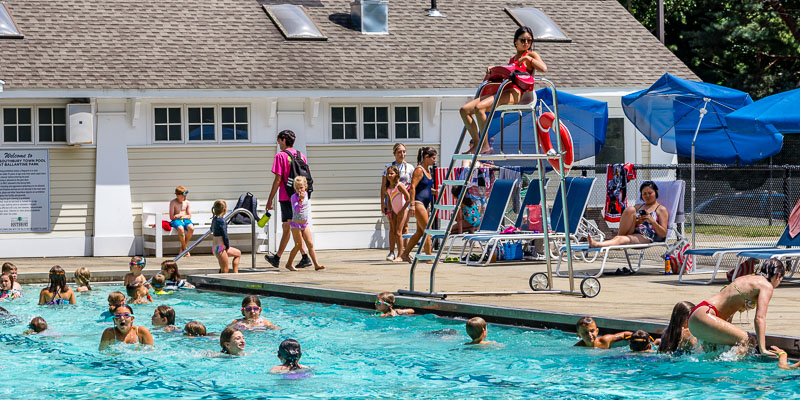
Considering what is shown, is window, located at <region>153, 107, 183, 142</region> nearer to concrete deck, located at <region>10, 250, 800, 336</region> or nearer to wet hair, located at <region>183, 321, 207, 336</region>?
concrete deck, located at <region>10, 250, 800, 336</region>

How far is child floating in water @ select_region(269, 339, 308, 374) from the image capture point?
9.01m

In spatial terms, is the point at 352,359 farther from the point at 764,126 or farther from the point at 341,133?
the point at 341,133

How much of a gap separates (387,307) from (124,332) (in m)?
2.75

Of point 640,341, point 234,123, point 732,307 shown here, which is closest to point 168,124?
point 234,123

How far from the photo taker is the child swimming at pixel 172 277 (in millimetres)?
14570

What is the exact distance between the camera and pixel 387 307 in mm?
11625

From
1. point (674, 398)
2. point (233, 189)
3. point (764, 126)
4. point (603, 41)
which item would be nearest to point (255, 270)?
point (233, 189)

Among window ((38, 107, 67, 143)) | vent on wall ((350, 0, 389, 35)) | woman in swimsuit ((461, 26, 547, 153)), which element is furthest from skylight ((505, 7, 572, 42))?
woman in swimsuit ((461, 26, 547, 153))

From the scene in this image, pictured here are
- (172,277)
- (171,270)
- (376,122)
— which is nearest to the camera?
(171,270)

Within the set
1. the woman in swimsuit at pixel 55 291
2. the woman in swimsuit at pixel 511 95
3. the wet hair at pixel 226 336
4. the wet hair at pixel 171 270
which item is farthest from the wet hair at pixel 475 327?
the wet hair at pixel 171 270

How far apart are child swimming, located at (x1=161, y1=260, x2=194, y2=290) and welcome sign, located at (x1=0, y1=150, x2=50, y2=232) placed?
4.82m

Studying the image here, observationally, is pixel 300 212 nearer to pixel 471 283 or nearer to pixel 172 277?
pixel 172 277

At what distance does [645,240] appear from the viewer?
14117 millimetres

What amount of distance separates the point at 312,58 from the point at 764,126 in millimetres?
9643
